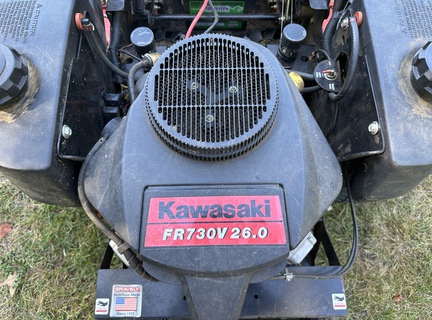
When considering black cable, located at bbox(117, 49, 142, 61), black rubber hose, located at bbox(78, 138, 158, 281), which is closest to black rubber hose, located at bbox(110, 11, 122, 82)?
black cable, located at bbox(117, 49, 142, 61)

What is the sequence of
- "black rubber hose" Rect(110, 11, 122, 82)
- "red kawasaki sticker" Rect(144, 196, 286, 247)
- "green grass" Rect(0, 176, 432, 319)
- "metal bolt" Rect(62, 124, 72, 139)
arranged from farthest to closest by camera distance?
"green grass" Rect(0, 176, 432, 319)
"black rubber hose" Rect(110, 11, 122, 82)
"metal bolt" Rect(62, 124, 72, 139)
"red kawasaki sticker" Rect(144, 196, 286, 247)

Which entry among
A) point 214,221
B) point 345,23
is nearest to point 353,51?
point 345,23

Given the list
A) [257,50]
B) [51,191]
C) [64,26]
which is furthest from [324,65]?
[51,191]

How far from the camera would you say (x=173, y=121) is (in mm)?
924

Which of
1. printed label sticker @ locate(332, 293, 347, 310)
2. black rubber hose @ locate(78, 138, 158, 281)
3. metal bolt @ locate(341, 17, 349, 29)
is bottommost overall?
printed label sticker @ locate(332, 293, 347, 310)

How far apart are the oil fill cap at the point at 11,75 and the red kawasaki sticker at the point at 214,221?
1.40 feet

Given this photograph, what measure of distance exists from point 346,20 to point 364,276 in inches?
39.7

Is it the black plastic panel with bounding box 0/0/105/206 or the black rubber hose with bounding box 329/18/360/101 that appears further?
the black rubber hose with bounding box 329/18/360/101

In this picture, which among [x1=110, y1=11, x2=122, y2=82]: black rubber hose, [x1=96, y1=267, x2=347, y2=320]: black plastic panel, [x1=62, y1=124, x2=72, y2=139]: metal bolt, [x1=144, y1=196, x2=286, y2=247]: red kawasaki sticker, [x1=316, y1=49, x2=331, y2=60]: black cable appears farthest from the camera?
[x1=110, y1=11, x2=122, y2=82]: black rubber hose

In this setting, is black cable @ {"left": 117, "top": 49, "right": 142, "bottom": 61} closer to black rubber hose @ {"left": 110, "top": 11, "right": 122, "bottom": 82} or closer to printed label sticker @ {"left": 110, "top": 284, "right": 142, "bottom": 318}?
black rubber hose @ {"left": 110, "top": 11, "right": 122, "bottom": 82}

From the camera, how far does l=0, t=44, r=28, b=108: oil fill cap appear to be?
94 centimetres

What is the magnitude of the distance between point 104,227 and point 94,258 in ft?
2.32

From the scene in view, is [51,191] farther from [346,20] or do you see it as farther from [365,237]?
[365,237]

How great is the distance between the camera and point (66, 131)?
1040mm
